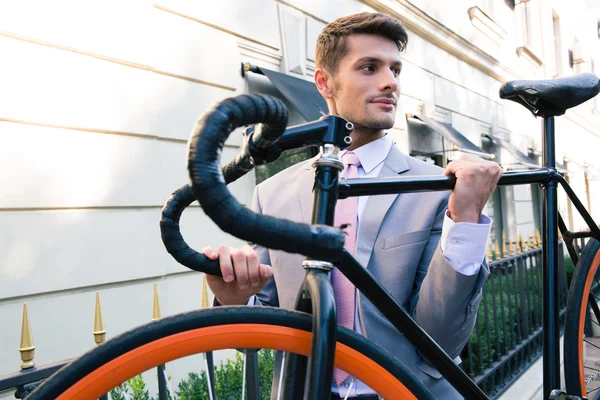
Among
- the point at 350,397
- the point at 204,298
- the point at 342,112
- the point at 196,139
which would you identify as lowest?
the point at 350,397

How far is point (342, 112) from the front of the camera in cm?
138

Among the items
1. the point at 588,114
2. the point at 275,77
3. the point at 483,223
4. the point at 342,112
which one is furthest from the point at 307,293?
the point at 588,114

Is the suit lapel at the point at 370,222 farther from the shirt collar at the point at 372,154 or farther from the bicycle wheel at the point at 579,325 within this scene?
the bicycle wheel at the point at 579,325

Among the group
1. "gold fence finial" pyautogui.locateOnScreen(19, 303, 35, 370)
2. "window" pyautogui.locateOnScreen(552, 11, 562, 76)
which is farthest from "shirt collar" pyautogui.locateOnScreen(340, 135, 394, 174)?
"window" pyautogui.locateOnScreen(552, 11, 562, 76)

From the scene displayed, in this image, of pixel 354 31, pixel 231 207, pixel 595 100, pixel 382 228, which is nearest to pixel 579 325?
pixel 382 228

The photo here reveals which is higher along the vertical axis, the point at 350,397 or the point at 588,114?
the point at 588,114

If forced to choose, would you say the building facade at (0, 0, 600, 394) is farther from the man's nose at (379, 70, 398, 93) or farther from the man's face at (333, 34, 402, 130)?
the man's nose at (379, 70, 398, 93)

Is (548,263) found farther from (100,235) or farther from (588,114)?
(588,114)

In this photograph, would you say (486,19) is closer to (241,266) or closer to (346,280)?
(346,280)

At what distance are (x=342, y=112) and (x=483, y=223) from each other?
21.1 inches

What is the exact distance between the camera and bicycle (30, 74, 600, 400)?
548mm

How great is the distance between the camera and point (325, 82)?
157 cm

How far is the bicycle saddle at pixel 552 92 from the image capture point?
1.39 metres

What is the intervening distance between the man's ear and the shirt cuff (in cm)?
68
